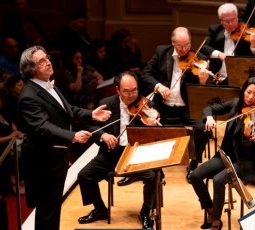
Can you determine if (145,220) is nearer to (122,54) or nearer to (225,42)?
(225,42)

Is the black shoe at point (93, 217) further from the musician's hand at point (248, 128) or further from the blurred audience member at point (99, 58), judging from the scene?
the blurred audience member at point (99, 58)

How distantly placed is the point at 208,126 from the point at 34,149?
117 cm

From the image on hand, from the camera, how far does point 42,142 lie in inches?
161

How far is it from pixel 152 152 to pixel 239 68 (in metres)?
1.66

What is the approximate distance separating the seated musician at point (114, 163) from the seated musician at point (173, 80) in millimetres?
448

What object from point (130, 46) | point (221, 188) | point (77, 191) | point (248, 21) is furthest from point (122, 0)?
point (221, 188)

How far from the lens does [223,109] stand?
475 cm

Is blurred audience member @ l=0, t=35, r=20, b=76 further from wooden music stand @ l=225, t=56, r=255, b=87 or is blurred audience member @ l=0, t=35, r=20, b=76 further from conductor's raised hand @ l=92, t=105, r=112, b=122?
conductor's raised hand @ l=92, t=105, r=112, b=122

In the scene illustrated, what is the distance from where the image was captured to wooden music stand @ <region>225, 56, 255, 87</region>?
5098mm

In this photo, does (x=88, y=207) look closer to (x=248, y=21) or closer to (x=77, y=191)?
(x=77, y=191)

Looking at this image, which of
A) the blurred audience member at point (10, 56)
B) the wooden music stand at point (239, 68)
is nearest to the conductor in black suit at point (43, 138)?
the wooden music stand at point (239, 68)

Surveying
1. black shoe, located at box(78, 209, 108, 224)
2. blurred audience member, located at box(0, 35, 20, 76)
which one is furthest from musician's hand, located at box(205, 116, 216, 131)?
blurred audience member, located at box(0, 35, 20, 76)

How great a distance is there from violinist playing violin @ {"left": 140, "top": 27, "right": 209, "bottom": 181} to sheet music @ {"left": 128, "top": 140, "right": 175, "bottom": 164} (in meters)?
1.36

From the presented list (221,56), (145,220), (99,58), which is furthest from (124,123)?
(99,58)
